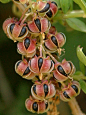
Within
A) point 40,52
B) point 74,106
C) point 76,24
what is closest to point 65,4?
point 76,24

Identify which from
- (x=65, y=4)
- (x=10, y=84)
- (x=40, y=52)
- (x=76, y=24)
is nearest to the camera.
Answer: (x=40, y=52)

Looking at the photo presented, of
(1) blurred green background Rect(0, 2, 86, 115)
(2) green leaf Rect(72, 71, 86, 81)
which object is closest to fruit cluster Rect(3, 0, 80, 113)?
(2) green leaf Rect(72, 71, 86, 81)

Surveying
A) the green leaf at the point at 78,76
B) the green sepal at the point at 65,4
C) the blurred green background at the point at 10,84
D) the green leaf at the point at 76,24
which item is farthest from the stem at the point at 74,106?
the blurred green background at the point at 10,84

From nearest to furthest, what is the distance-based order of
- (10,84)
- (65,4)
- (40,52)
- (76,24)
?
(40,52), (65,4), (76,24), (10,84)

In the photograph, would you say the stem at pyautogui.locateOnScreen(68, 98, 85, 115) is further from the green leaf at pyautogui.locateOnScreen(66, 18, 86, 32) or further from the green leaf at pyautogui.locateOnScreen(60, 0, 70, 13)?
the green leaf at pyautogui.locateOnScreen(60, 0, 70, 13)

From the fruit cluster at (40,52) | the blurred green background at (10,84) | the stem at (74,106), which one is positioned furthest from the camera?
the blurred green background at (10,84)

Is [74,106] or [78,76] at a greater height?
[78,76]

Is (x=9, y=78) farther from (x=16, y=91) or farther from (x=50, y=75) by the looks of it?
(x=50, y=75)

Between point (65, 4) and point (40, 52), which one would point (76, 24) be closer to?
point (65, 4)

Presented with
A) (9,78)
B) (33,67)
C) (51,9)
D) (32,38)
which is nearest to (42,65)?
(33,67)

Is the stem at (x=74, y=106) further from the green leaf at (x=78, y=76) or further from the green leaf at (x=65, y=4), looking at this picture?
the green leaf at (x=65, y=4)
